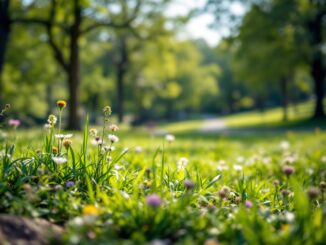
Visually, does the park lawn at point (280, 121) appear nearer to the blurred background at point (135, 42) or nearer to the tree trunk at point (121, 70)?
the blurred background at point (135, 42)

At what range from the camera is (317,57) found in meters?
23.3

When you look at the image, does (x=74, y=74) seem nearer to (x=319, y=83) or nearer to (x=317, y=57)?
(x=317, y=57)

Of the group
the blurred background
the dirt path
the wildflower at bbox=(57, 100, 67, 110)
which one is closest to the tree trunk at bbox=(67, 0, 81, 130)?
the blurred background

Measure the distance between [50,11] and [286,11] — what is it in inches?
607

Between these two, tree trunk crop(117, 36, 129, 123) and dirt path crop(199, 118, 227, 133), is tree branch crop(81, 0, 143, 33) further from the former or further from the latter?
tree trunk crop(117, 36, 129, 123)

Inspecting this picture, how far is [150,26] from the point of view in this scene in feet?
69.9

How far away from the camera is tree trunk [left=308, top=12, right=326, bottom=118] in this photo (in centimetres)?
2319

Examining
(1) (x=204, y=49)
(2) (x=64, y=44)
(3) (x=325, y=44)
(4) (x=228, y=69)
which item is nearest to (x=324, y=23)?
(3) (x=325, y=44)

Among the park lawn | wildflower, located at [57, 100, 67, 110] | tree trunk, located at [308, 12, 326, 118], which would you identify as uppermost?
tree trunk, located at [308, 12, 326, 118]

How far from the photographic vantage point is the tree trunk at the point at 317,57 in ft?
76.1

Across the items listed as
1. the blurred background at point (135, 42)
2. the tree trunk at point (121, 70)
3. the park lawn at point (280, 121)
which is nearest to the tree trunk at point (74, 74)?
the blurred background at point (135, 42)

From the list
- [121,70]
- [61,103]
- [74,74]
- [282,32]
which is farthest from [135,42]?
[61,103]

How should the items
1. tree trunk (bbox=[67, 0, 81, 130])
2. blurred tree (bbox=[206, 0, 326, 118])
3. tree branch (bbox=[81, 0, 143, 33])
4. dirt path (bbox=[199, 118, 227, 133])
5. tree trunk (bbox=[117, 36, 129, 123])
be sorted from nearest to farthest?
1. tree trunk (bbox=[67, 0, 81, 130])
2. tree branch (bbox=[81, 0, 143, 33])
3. blurred tree (bbox=[206, 0, 326, 118])
4. dirt path (bbox=[199, 118, 227, 133])
5. tree trunk (bbox=[117, 36, 129, 123])

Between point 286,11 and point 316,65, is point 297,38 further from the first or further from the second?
point 316,65
